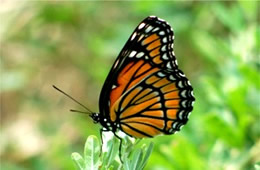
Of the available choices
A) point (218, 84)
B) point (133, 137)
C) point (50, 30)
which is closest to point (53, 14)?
point (50, 30)

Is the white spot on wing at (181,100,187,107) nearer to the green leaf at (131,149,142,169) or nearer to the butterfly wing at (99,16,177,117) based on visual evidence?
the butterfly wing at (99,16,177,117)

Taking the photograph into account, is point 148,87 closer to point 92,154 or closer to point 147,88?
point 147,88

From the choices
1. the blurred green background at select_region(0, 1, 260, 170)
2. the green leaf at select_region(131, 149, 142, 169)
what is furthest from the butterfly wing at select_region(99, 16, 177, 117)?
the green leaf at select_region(131, 149, 142, 169)

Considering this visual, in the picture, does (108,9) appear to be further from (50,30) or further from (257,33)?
(257,33)

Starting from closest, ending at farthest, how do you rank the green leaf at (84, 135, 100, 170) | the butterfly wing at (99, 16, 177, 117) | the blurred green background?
1. the green leaf at (84, 135, 100, 170)
2. the butterfly wing at (99, 16, 177, 117)
3. the blurred green background

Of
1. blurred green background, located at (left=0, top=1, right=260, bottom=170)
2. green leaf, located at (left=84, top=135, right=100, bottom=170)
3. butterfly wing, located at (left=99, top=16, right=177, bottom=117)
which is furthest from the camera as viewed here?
blurred green background, located at (left=0, top=1, right=260, bottom=170)

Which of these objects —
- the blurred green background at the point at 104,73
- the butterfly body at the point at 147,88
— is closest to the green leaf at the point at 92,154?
the butterfly body at the point at 147,88
